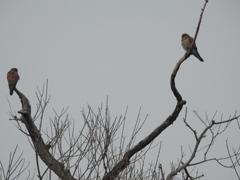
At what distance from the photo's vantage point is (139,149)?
3584mm

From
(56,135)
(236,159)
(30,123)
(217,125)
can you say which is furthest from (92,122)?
(236,159)

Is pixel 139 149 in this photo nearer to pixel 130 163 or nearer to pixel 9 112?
pixel 130 163

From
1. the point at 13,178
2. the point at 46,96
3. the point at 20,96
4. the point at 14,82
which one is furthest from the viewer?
the point at 14,82

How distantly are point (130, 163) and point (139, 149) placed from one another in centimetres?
24

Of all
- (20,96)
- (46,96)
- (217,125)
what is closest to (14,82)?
(20,96)

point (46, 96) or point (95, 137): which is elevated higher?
point (46, 96)

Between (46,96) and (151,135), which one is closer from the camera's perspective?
(46,96)

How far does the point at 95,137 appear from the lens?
3463mm

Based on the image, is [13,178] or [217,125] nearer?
Answer: [13,178]

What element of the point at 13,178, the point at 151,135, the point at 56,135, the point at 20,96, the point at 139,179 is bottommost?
the point at 13,178

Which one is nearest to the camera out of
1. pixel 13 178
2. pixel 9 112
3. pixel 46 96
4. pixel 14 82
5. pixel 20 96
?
pixel 13 178

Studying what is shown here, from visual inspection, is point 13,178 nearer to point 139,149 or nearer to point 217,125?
point 139,149

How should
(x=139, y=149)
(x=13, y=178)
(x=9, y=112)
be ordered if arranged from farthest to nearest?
(x=9, y=112) → (x=139, y=149) → (x=13, y=178)

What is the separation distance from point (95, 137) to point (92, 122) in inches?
10.1
